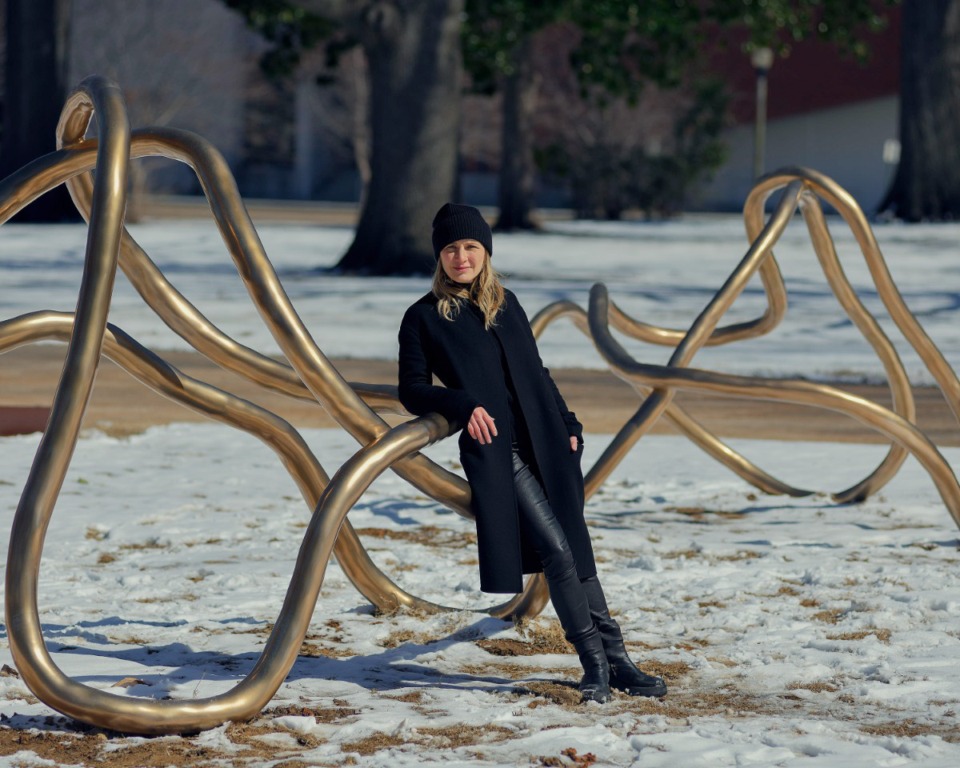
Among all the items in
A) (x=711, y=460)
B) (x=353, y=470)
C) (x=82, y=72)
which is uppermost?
(x=82, y=72)

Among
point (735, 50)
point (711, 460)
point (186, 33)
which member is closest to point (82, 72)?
point (186, 33)

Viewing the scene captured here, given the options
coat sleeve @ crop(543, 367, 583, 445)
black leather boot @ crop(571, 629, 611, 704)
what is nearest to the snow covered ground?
black leather boot @ crop(571, 629, 611, 704)

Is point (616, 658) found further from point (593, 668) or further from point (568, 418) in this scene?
point (568, 418)

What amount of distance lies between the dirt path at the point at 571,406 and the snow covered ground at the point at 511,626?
0.37 m

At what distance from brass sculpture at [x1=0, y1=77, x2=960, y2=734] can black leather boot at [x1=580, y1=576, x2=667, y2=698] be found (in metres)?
0.47

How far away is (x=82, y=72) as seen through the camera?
3847 cm

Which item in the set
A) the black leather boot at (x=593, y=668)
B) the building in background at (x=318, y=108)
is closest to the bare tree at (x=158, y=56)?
the building in background at (x=318, y=108)

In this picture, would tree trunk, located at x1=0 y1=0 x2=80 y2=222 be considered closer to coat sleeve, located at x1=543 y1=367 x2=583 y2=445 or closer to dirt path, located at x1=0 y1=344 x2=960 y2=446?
dirt path, located at x1=0 y1=344 x2=960 y2=446

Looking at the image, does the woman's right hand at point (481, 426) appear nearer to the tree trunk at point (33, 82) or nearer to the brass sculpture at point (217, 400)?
the brass sculpture at point (217, 400)

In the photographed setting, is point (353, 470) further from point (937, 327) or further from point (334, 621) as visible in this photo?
point (937, 327)

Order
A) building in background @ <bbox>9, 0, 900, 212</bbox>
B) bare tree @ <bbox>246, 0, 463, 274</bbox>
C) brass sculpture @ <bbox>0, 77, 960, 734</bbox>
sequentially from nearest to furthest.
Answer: brass sculpture @ <bbox>0, 77, 960, 734</bbox>
bare tree @ <bbox>246, 0, 463, 274</bbox>
building in background @ <bbox>9, 0, 900, 212</bbox>

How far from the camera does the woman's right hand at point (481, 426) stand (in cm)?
407

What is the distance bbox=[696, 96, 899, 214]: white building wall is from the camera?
47.4 m

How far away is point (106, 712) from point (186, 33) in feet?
126
